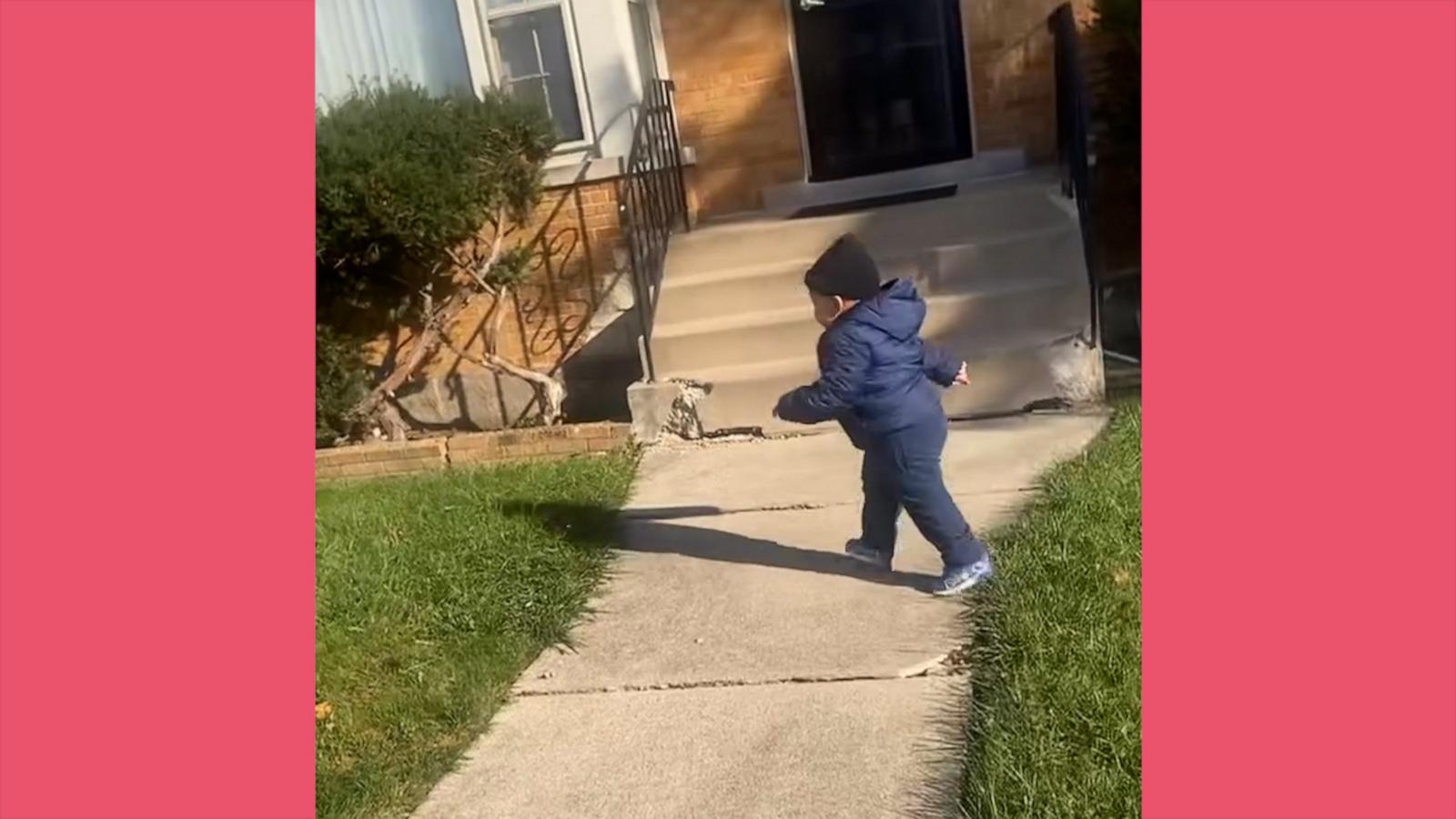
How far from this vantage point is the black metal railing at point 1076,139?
6.84 feet

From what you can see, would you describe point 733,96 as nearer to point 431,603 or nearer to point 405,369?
point 405,369

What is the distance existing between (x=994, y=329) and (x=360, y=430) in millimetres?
1399

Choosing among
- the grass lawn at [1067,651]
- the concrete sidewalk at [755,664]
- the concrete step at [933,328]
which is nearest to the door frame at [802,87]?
the concrete step at [933,328]

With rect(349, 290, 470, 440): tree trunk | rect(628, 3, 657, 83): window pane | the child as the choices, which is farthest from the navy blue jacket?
rect(349, 290, 470, 440): tree trunk

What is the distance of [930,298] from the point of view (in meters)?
2.11

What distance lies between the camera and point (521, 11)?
1.74 meters

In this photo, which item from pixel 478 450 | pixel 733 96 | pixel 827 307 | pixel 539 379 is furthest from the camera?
pixel 478 450

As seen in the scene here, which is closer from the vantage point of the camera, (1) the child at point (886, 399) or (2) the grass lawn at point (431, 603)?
(1) the child at point (886, 399)

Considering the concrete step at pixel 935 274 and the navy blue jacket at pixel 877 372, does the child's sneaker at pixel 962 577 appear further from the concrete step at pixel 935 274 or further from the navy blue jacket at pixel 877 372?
the concrete step at pixel 935 274

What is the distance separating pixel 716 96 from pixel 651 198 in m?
0.25

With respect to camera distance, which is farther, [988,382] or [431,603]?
[431,603]

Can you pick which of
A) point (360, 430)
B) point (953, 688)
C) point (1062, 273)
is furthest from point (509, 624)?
point (1062, 273)

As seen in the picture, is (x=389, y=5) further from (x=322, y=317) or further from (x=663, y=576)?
(x=663, y=576)

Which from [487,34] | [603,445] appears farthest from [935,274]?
[487,34]
